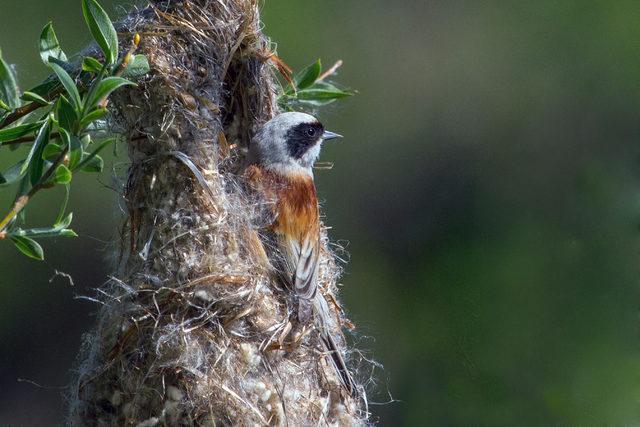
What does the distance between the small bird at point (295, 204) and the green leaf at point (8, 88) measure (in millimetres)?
985

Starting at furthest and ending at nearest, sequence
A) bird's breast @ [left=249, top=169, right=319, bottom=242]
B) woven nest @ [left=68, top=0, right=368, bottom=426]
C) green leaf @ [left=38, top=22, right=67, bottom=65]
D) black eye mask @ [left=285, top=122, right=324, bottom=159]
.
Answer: black eye mask @ [left=285, top=122, right=324, bottom=159] < bird's breast @ [left=249, top=169, right=319, bottom=242] < woven nest @ [left=68, top=0, right=368, bottom=426] < green leaf @ [left=38, top=22, right=67, bottom=65]

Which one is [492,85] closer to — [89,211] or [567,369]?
[567,369]

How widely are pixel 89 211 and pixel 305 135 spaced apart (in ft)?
8.44

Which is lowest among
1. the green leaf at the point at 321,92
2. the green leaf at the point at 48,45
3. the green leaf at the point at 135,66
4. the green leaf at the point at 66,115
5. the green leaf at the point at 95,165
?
the green leaf at the point at 95,165

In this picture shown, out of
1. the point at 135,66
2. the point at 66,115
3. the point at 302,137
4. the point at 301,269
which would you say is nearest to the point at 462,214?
the point at 302,137

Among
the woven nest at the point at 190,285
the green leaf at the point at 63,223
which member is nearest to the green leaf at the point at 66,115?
the green leaf at the point at 63,223

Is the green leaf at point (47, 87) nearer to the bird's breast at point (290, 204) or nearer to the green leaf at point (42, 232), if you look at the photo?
the green leaf at point (42, 232)

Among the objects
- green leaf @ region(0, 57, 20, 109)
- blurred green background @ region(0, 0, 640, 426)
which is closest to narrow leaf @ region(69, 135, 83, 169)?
green leaf @ region(0, 57, 20, 109)

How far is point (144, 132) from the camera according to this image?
2854 mm

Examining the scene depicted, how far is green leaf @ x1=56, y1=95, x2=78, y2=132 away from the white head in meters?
1.04

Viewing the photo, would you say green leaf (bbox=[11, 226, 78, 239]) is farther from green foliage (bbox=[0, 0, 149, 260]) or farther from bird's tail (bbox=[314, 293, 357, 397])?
bird's tail (bbox=[314, 293, 357, 397])

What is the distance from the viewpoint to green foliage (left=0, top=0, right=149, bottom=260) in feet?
7.02

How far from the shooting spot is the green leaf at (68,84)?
213 centimetres

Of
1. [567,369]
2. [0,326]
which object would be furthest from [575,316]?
[0,326]
